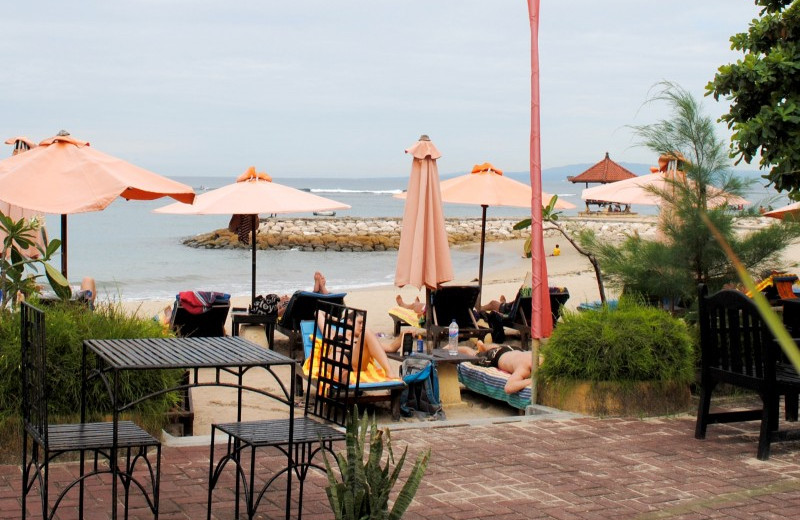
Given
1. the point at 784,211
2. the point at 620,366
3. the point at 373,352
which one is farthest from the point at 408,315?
the point at 620,366

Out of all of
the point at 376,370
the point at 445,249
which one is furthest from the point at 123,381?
the point at 445,249

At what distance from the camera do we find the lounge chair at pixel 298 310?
9836mm

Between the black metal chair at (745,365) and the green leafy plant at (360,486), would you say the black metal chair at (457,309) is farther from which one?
the green leafy plant at (360,486)

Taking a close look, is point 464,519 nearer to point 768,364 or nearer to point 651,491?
point 651,491

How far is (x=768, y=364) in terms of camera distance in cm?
535

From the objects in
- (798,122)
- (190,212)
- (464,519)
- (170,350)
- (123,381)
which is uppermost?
(798,122)

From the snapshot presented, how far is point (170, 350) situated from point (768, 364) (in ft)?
11.0

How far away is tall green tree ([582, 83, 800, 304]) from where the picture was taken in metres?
7.88

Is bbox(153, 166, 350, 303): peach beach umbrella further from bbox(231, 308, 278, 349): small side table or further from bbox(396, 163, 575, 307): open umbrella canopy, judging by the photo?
bbox(396, 163, 575, 307): open umbrella canopy

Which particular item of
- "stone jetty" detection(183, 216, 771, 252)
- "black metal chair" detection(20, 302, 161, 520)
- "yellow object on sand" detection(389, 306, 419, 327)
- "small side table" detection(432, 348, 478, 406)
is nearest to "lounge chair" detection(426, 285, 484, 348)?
"yellow object on sand" detection(389, 306, 419, 327)

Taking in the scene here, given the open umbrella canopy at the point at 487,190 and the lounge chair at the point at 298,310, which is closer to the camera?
the lounge chair at the point at 298,310

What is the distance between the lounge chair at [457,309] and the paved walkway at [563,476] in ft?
14.2

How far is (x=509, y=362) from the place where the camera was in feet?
27.3

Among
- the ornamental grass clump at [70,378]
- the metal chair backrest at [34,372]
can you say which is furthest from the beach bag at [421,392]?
the metal chair backrest at [34,372]
